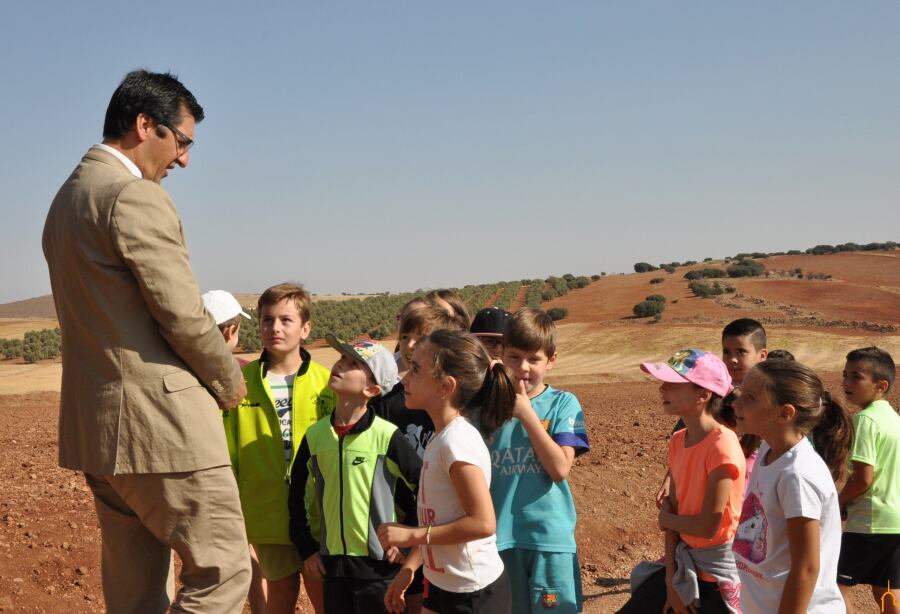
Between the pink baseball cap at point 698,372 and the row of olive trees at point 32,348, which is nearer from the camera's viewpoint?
the pink baseball cap at point 698,372

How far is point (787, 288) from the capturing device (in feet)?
146

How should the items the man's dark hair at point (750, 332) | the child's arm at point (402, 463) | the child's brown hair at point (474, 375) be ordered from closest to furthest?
1. the child's brown hair at point (474, 375)
2. the child's arm at point (402, 463)
3. the man's dark hair at point (750, 332)

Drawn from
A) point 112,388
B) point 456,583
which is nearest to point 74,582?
point 112,388

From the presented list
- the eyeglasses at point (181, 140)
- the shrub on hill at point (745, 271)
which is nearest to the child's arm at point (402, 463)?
the eyeglasses at point (181, 140)

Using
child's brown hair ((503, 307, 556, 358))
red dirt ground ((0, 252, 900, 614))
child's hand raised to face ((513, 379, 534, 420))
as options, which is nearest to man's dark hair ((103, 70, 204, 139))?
child's brown hair ((503, 307, 556, 358))

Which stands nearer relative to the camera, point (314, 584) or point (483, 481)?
point (483, 481)

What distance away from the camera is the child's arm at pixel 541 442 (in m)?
3.31

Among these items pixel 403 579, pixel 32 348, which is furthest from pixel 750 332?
pixel 32 348

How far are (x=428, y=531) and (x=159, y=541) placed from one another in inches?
44.6

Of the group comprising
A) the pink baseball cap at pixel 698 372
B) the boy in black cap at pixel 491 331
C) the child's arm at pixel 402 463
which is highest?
the boy in black cap at pixel 491 331

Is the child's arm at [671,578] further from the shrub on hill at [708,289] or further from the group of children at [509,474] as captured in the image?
the shrub on hill at [708,289]

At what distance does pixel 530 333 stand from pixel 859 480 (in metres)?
2.02

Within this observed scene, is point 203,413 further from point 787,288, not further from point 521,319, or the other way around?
point 787,288

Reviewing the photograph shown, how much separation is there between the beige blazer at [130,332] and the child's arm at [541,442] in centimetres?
120
